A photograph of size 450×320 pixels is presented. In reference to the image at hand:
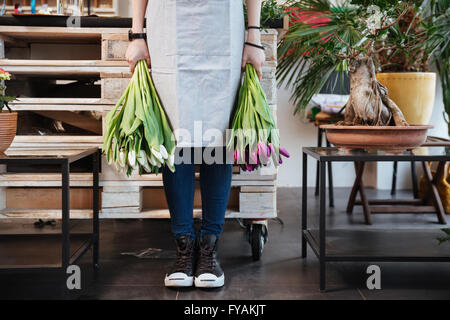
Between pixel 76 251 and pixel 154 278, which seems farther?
pixel 154 278

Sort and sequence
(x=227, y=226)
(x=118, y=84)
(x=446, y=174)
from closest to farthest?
(x=118, y=84)
(x=227, y=226)
(x=446, y=174)

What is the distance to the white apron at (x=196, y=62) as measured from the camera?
1386 millimetres

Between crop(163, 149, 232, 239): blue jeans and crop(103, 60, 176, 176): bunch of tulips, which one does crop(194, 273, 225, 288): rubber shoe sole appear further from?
crop(103, 60, 176, 176): bunch of tulips

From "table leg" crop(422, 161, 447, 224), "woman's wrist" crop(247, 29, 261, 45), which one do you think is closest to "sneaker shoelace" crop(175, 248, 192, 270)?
"woman's wrist" crop(247, 29, 261, 45)

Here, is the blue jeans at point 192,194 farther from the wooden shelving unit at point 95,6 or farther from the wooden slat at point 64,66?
the wooden shelving unit at point 95,6

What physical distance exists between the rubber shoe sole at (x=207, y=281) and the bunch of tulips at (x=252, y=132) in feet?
1.14

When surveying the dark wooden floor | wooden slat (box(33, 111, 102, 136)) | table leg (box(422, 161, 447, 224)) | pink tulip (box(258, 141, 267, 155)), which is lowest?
the dark wooden floor

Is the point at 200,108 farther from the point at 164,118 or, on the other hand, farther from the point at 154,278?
the point at 154,278

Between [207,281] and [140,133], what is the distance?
489 millimetres

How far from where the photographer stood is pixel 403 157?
1.43 meters

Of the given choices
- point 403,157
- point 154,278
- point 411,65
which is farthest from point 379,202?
point 154,278

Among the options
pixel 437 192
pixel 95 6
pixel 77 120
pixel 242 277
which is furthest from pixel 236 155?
pixel 95 6

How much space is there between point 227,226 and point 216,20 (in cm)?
127

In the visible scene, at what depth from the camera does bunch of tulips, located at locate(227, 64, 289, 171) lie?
140cm
